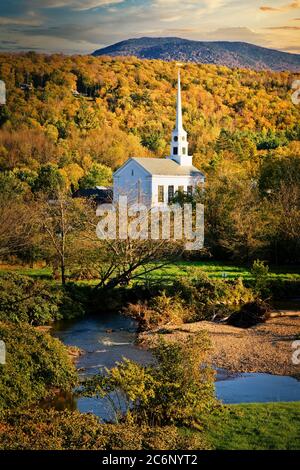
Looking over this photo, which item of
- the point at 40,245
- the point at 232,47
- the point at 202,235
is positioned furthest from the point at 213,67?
the point at 40,245

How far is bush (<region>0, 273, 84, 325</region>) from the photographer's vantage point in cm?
2334

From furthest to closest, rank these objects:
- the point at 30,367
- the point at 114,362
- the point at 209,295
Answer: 1. the point at 209,295
2. the point at 114,362
3. the point at 30,367

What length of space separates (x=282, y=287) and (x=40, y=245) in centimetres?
1167

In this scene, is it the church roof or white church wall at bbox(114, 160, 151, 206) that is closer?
white church wall at bbox(114, 160, 151, 206)

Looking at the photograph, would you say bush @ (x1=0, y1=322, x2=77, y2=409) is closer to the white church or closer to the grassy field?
the grassy field

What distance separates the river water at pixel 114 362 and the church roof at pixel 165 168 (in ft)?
104

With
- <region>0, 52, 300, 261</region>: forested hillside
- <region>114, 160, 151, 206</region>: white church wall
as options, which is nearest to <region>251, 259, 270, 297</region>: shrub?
<region>0, 52, 300, 261</region>: forested hillside

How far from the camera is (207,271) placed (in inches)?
1355

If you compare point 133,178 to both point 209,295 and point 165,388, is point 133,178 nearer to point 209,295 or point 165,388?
point 209,295

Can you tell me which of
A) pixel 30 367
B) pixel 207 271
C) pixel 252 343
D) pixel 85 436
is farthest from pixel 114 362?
pixel 207 271

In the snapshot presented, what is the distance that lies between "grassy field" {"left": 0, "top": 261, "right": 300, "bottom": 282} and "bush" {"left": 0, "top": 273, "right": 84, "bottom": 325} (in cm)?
479

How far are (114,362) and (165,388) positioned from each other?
18.2ft

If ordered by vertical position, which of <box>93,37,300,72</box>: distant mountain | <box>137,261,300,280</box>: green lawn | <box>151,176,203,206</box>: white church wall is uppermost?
<box>93,37,300,72</box>: distant mountain

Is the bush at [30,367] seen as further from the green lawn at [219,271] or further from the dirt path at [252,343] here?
the green lawn at [219,271]
